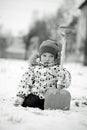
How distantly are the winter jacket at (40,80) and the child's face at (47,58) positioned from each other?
0.21ft

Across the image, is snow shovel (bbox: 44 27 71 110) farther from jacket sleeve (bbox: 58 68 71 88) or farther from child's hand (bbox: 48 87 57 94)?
jacket sleeve (bbox: 58 68 71 88)

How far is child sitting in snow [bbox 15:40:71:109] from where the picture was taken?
3.40m

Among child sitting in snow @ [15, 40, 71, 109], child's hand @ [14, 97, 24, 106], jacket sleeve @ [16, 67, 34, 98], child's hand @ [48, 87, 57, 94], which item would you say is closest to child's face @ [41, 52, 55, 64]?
child sitting in snow @ [15, 40, 71, 109]

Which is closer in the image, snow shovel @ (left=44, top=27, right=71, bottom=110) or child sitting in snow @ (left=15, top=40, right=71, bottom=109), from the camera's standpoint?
snow shovel @ (left=44, top=27, right=71, bottom=110)

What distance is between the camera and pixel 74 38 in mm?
35625

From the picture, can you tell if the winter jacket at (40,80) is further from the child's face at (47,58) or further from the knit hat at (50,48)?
the knit hat at (50,48)

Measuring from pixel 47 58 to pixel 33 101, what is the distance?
1.88 ft

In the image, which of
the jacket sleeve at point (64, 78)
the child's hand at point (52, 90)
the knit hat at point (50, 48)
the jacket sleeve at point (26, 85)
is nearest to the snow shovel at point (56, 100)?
the child's hand at point (52, 90)

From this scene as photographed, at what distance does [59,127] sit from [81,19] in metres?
30.2

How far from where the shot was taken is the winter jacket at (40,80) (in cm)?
341

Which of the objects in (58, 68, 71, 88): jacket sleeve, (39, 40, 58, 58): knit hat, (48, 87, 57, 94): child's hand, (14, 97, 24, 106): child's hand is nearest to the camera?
(48, 87, 57, 94): child's hand

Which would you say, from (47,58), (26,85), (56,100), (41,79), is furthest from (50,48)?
(56,100)

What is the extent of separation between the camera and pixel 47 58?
3.46m

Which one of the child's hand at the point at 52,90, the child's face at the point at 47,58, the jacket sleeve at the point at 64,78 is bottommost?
the child's hand at the point at 52,90
